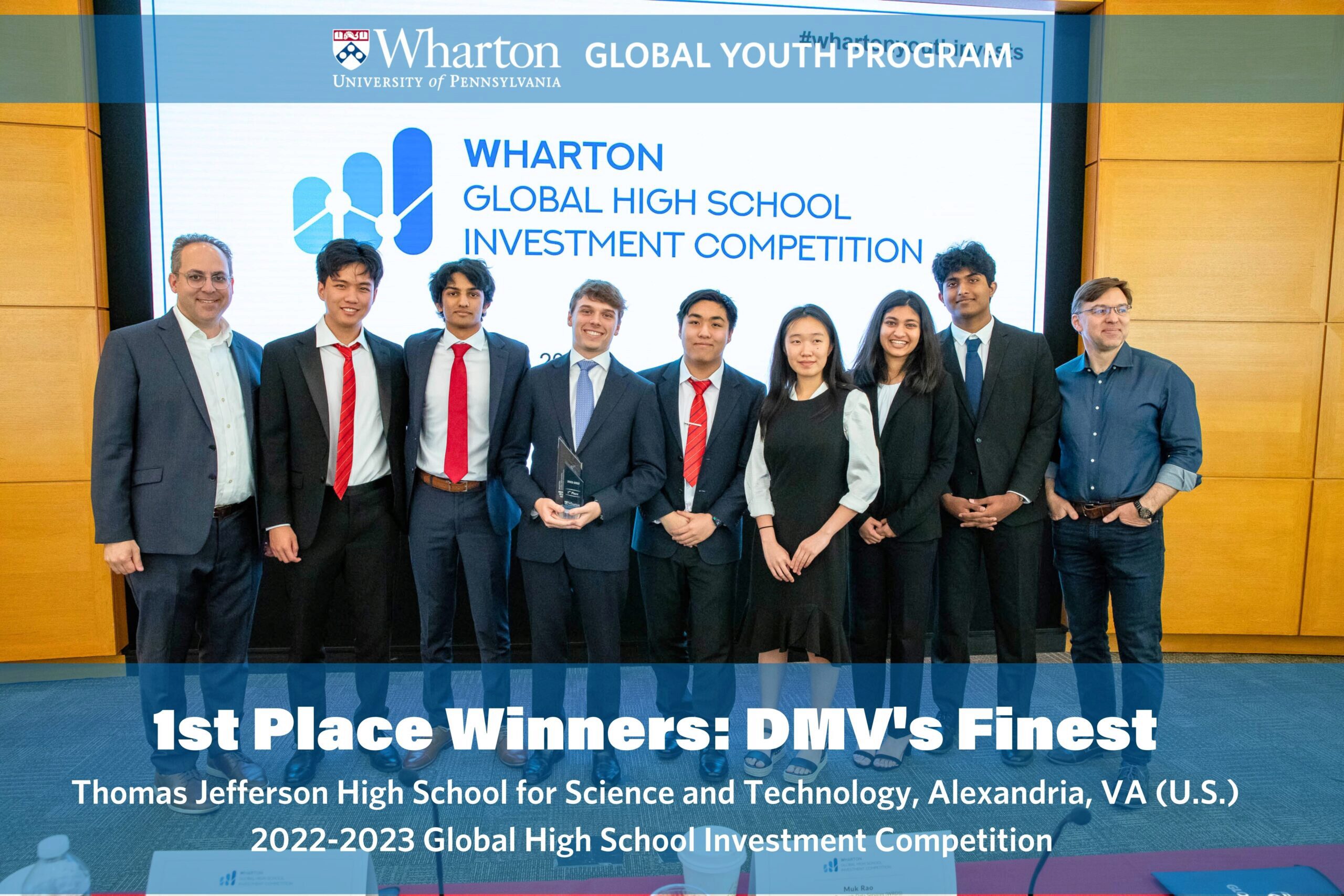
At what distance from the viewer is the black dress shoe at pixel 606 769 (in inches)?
98.7

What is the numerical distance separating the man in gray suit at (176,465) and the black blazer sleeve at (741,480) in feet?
4.45

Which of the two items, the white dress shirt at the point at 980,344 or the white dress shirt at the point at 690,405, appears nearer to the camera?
the white dress shirt at the point at 690,405

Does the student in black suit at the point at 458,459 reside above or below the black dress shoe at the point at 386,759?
above

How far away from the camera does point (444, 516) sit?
251cm

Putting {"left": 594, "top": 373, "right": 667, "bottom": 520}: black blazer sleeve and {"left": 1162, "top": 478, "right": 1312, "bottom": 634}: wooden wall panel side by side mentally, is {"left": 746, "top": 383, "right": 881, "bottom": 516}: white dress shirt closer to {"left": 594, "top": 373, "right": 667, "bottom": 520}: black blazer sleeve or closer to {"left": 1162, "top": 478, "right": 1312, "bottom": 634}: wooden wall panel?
{"left": 594, "top": 373, "right": 667, "bottom": 520}: black blazer sleeve

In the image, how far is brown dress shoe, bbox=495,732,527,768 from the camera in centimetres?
262

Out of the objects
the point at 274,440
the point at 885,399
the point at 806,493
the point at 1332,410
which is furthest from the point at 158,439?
the point at 1332,410

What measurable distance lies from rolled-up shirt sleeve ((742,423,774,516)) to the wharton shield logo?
2506 mm

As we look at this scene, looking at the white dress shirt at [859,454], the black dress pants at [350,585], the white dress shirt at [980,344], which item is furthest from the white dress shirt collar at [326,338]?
the white dress shirt at [980,344]

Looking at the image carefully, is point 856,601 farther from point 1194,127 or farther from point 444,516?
point 1194,127

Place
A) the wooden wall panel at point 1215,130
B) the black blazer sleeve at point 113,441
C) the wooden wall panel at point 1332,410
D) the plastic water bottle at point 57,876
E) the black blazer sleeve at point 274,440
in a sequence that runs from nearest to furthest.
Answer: the plastic water bottle at point 57,876 < the black blazer sleeve at point 113,441 < the black blazer sleeve at point 274,440 < the wooden wall panel at point 1215,130 < the wooden wall panel at point 1332,410

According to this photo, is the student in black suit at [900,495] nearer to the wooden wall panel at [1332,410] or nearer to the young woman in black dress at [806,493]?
the young woman in black dress at [806,493]

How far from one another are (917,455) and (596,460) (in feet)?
3.39

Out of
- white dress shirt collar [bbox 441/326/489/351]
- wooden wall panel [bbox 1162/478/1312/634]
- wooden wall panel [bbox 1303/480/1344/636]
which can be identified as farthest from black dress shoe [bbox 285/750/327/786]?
wooden wall panel [bbox 1303/480/1344/636]
